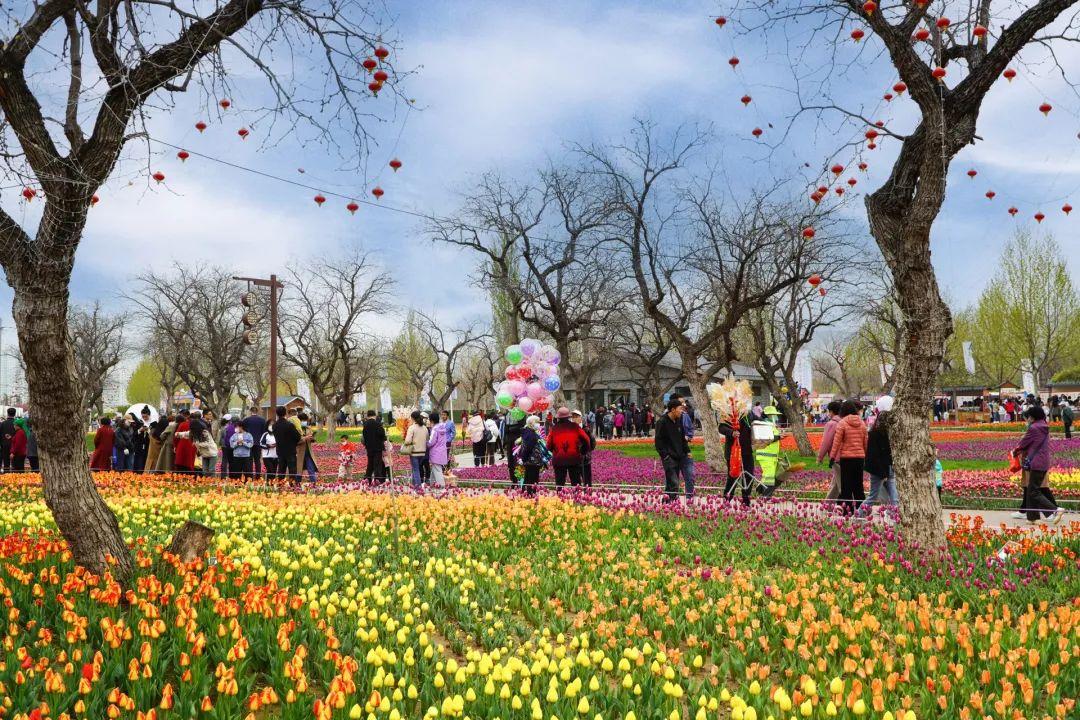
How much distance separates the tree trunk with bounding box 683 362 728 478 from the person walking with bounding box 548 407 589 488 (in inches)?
241

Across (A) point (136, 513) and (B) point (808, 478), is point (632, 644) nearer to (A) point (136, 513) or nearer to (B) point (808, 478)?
A: (A) point (136, 513)

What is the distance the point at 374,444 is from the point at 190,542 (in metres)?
10.3

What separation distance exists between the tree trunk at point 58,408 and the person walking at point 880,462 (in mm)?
9554

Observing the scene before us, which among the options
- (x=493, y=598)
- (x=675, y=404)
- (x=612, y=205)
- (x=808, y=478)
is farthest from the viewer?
(x=612, y=205)

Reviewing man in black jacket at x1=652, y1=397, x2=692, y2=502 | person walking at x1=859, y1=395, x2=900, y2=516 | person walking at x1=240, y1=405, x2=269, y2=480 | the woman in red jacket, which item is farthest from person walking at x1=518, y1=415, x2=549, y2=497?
the woman in red jacket

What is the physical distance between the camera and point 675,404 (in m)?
12.8

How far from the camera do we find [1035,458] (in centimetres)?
1127

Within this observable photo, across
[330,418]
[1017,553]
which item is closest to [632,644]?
[1017,553]

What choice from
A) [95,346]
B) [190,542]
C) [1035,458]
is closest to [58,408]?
[190,542]

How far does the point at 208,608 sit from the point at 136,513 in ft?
20.8

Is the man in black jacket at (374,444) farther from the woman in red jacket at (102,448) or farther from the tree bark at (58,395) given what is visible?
the tree bark at (58,395)

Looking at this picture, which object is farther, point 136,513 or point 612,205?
point 612,205

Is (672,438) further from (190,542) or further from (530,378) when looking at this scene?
(530,378)

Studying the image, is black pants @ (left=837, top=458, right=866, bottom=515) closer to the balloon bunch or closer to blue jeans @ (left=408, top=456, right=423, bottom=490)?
blue jeans @ (left=408, top=456, right=423, bottom=490)
